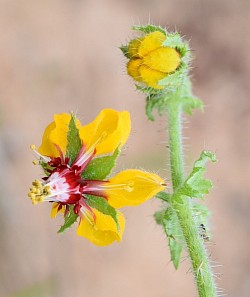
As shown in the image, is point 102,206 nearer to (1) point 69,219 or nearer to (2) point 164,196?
(1) point 69,219

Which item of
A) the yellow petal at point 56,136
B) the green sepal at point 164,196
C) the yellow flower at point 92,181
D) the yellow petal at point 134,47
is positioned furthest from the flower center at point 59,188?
the yellow petal at point 134,47

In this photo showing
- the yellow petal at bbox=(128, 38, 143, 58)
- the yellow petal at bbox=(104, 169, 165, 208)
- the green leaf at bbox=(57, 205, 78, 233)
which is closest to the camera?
the yellow petal at bbox=(104, 169, 165, 208)

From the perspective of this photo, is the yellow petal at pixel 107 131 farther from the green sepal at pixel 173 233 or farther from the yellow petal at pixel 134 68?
the green sepal at pixel 173 233

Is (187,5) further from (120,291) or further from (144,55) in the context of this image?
(144,55)

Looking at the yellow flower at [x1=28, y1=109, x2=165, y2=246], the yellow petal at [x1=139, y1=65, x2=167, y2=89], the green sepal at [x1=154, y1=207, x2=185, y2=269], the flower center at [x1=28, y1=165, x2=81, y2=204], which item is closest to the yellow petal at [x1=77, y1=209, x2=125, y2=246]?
the yellow flower at [x1=28, y1=109, x2=165, y2=246]

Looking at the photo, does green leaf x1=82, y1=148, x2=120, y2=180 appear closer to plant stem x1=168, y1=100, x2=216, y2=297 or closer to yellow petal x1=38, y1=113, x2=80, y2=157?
yellow petal x1=38, y1=113, x2=80, y2=157

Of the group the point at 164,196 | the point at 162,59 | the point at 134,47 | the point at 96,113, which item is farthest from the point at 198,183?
the point at 96,113
